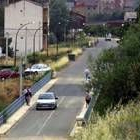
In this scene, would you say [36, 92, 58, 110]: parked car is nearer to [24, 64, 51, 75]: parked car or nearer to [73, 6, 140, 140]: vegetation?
[73, 6, 140, 140]: vegetation

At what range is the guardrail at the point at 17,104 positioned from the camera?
41.4 meters

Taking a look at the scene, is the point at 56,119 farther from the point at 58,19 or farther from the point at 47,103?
the point at 58,19

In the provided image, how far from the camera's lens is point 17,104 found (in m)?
46.6

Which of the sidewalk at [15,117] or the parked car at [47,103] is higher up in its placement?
the parked car at [47,103]

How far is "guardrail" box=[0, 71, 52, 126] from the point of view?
136 feet

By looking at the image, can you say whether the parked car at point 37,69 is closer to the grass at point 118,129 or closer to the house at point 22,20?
the house at point 22,20

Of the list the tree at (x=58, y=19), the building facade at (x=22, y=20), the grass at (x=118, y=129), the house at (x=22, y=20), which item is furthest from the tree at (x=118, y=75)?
the tree at (x=58, y=19)

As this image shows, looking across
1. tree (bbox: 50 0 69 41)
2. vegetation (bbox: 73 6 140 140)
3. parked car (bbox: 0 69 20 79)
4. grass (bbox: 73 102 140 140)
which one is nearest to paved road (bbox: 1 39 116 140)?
vegetation (bbox: 73 6 140 140)

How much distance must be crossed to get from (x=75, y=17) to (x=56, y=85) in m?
130

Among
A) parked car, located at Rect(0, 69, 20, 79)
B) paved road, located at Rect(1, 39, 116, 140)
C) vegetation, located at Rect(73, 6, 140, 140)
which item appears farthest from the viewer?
parked car, located at Rect(0, 69, 20, 79)

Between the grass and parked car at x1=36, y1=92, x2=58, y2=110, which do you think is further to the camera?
parked car at x1=36, y1=92, x2=58, y2=110

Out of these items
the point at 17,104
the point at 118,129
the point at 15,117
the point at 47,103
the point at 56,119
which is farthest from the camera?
the point at 17,104

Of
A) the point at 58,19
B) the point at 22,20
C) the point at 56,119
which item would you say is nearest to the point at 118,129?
the point at 56,119

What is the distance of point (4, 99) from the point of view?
50438 millimetres
